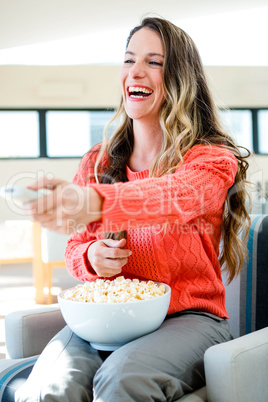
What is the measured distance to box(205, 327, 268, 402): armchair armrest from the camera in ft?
2.86

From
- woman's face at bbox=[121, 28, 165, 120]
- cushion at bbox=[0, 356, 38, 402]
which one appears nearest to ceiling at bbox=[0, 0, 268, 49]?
woman's face at bbox=[121, 28, 165, 120]

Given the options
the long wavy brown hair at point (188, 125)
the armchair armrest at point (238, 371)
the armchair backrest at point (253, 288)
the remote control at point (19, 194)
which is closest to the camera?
the remote control at point (19, 194)

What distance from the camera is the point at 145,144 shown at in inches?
54.6

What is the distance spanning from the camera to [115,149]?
1.43 metres

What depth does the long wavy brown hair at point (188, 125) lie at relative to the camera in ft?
4.02

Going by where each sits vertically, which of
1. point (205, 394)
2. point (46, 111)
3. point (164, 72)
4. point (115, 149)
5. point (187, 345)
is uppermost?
point (46, 111)

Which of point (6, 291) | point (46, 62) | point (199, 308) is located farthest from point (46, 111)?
point (199, 308)

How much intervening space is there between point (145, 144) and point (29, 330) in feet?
2.10

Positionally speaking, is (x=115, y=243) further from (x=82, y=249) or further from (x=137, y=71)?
(x=137, y=71)

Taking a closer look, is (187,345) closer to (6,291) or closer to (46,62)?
(6,291)

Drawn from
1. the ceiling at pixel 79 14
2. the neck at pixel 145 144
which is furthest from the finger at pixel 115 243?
the ceiling at pixel 79 14

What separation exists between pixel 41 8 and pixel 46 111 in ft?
5.53

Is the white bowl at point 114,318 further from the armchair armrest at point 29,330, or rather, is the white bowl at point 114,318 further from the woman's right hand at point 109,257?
the armchair armrest at point 29,330

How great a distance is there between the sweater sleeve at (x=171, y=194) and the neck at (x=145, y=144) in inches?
10.3
